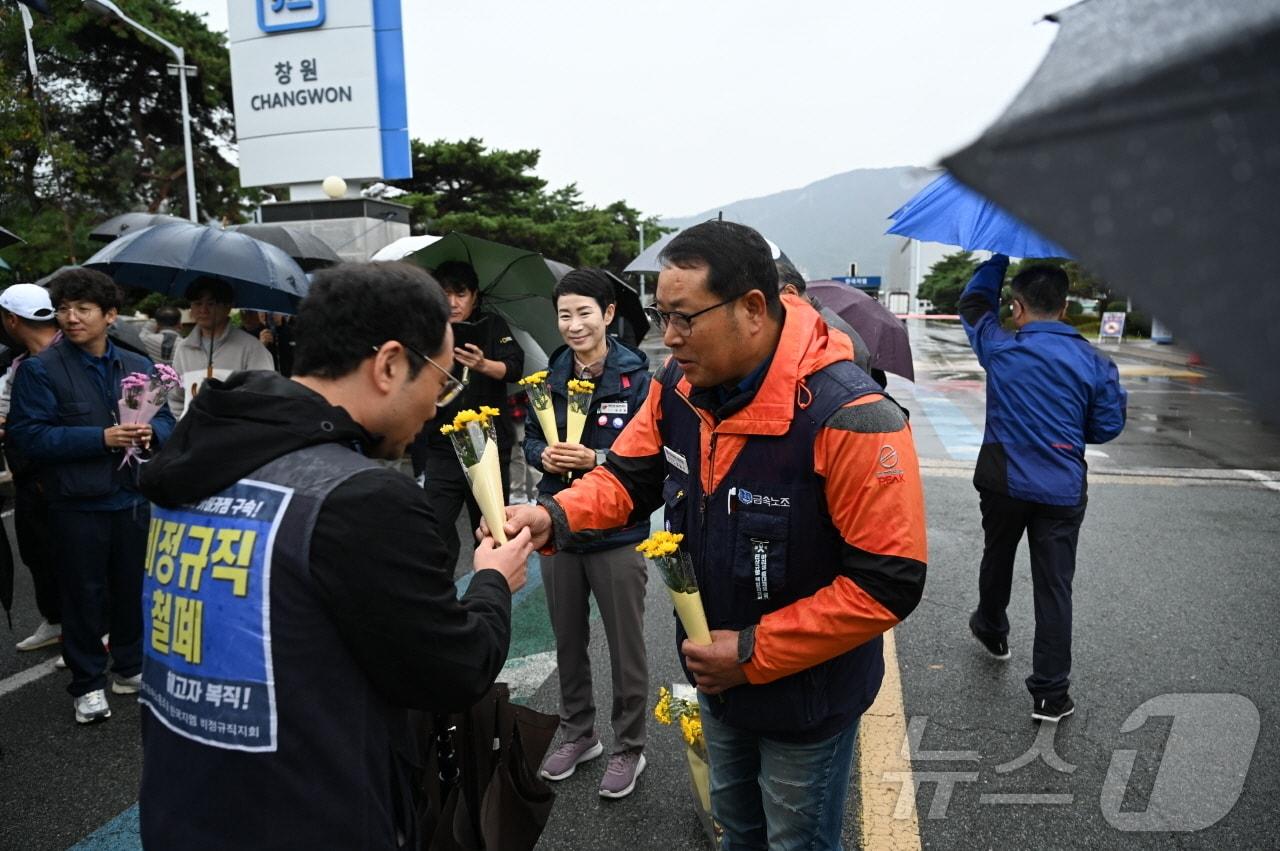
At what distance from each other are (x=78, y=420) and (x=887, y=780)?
4.14m

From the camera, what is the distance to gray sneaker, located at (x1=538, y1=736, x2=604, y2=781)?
3336 millimetres

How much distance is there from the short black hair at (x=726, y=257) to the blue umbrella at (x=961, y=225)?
233cm

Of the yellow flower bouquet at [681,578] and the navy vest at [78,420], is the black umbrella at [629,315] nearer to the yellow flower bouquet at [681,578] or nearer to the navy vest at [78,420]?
the navy vest at [78,420]

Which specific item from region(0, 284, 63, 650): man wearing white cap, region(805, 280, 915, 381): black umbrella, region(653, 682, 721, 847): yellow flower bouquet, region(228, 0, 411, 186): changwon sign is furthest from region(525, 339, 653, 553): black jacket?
region(228, 0, 411, 186): changwon sign

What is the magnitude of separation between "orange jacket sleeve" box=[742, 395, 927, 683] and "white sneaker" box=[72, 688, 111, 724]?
3.58m

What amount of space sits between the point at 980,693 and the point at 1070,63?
3.91 meters

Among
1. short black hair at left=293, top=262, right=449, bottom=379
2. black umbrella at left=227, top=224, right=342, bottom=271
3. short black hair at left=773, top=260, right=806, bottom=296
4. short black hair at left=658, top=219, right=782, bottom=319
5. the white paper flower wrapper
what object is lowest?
the white paper flower wrapper

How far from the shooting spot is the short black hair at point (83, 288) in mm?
3805

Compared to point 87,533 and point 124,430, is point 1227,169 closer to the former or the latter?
point 124,430

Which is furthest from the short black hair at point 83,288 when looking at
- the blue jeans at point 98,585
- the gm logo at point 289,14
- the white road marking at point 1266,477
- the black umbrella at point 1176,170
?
the gm logo at point 289,14

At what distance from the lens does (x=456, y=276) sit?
14.9 ft

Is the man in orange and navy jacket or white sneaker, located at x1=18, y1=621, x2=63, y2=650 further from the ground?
the man in orange and navy jacket

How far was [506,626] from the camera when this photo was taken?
5.57ft

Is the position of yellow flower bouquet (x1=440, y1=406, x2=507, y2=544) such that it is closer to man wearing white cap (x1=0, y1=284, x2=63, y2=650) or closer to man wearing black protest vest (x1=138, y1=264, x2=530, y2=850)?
man wearing black protest vest (x1=138, y1=264, x2=530, y2=850)
